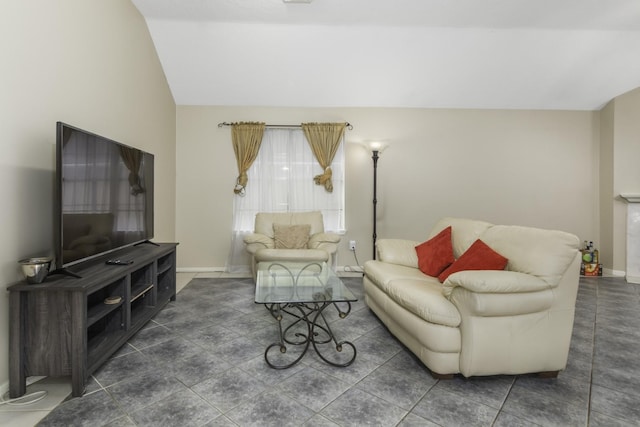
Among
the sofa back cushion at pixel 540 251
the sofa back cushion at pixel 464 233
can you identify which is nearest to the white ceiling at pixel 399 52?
the sofa back cushion at pixel 464 233

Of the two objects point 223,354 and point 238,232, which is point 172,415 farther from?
point 238,232

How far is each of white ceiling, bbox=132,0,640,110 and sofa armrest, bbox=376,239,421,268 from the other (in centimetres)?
251

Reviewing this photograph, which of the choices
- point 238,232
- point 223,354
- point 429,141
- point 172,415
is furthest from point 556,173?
point 172,415

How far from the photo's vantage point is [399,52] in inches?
150

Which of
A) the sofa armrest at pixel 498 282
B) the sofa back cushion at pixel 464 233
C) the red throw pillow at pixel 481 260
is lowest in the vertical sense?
the sofa armrest at pixel 498 282

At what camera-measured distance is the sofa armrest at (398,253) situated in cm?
283

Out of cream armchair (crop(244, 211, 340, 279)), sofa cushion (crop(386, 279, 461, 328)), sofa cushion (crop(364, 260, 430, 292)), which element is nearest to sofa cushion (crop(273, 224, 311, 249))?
cream armchair (crop(244, 211, 340, 279))

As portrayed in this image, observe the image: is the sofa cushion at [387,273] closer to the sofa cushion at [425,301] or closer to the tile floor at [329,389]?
the sofa cushion at [425,301]

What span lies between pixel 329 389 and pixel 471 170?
4.16 m

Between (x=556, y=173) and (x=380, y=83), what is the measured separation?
10.4ft

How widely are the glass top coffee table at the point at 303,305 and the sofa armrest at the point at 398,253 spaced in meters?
0.62

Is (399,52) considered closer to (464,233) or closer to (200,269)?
(464,233)

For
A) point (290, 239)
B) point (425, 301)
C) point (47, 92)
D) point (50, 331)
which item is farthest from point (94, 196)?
point (425, 301)

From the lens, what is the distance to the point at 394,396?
5.30ft
